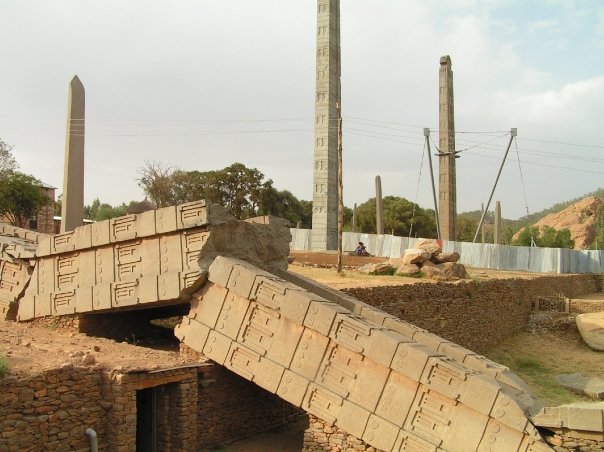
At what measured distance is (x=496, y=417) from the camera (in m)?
7.51

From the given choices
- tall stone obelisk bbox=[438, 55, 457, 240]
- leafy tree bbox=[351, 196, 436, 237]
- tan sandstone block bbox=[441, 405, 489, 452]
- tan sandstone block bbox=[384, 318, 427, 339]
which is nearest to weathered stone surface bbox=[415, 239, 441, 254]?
tall stone obelisk bbox=[438, 55, 457, 240]

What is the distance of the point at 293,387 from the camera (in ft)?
29.3

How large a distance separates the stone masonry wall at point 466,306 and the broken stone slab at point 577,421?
6.89 meters

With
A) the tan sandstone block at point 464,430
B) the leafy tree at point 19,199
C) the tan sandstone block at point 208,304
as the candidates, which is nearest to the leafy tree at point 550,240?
the leafy tree at point 19,199

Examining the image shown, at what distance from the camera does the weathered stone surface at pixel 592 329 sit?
21844 mm

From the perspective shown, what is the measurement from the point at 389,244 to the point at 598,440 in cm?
2490

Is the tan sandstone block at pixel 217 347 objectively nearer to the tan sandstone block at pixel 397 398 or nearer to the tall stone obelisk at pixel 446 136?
the tan sandstone block at pixel 397 398

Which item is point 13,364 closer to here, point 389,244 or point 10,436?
point 10,436

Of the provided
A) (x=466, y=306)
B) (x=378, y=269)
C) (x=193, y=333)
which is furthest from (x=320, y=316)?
(x=378, y=269)

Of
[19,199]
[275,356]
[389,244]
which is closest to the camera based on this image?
[275,356]

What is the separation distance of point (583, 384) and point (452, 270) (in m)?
6.54

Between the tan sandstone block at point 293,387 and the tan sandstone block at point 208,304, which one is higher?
the tan sandstone block at point 208,304

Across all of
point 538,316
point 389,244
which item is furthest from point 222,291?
point 389,244

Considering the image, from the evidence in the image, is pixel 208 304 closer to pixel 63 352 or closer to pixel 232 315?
pixel 232 315
